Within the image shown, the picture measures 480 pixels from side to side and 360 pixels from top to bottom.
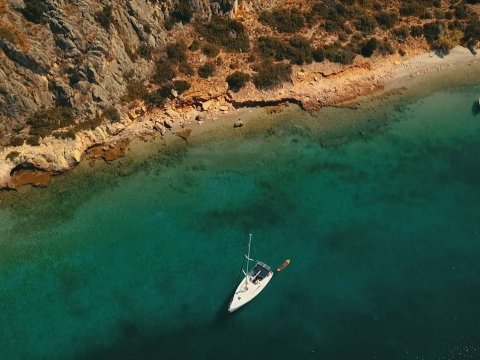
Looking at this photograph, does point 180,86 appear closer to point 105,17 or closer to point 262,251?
point 105,17

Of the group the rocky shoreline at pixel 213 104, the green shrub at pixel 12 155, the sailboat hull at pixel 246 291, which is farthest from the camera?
the rocky shoreline at pixel 213 104

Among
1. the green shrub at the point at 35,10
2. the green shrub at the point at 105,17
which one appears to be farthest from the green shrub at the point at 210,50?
the green shrub at the point at 35,10

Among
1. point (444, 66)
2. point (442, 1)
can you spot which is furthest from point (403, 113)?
point (442, 1)

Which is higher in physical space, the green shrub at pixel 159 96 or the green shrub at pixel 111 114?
the green shrub at pixel 159 96

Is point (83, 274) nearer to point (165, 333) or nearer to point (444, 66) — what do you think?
point (165, 333)

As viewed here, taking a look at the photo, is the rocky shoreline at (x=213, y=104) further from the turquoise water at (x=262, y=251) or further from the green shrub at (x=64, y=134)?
the turquoise water at (x=262, y=251)

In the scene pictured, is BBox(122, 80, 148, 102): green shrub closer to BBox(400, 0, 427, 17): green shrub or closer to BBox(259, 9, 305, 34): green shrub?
BBox(259, 9, 305, 34): green shrub

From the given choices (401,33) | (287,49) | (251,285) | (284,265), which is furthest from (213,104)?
(401,33)
